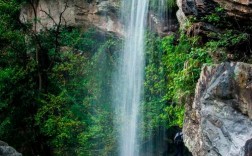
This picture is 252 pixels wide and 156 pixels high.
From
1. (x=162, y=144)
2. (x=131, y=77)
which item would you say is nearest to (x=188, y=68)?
(x=131, y=77)

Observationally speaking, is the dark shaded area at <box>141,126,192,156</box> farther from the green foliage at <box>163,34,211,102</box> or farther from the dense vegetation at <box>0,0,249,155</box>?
the green foliage at <box>163,34,211,102</box>

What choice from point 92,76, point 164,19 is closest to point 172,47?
point 164,19

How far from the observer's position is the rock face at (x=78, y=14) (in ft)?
44.1

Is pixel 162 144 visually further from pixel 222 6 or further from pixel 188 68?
pixel 222 6

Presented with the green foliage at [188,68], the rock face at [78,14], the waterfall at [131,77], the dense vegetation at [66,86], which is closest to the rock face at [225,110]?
the green foliage at [188,68]

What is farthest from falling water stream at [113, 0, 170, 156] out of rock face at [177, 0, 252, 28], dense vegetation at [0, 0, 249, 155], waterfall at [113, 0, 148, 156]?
rock face at [177, 0, 252, 28]

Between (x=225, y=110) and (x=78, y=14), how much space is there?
9.20 metres

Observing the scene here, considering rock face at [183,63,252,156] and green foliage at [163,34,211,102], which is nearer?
rock face at [183,63,252,156]

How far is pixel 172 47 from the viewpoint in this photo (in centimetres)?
1131

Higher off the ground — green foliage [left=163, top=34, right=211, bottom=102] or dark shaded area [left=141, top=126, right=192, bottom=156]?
green foliage [left=163, top=34, right=211, bottom=102]

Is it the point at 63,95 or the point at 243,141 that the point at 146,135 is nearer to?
the point at 63,95

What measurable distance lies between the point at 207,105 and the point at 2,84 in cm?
805

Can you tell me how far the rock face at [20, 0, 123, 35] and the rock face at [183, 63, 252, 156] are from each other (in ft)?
22.3

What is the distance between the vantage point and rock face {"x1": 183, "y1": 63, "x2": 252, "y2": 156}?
6289mm
